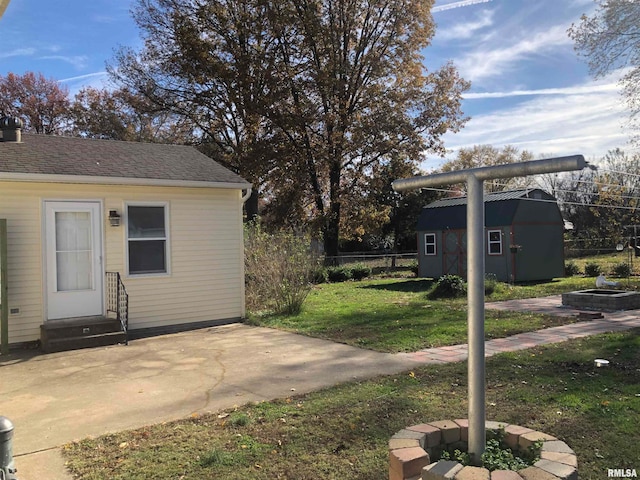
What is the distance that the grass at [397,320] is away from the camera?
7.51 meters

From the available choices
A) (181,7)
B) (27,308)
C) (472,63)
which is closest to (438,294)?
(472,63)

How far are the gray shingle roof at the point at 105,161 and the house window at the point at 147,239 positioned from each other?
677mm

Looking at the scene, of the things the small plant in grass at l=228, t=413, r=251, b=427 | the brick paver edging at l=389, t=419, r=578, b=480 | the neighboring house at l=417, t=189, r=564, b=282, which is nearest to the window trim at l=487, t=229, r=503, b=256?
the neighboring house at l=417, t=189, r=564, b=282

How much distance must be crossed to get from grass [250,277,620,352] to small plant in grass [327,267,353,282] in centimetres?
548

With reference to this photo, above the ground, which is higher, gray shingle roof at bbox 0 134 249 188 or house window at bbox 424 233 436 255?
gray shingle roof at bbox 0 134 249 188

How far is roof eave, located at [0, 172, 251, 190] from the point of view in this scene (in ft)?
24.7

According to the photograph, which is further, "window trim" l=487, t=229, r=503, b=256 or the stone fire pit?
"window trim" l=487, t=229, r=503, b=256

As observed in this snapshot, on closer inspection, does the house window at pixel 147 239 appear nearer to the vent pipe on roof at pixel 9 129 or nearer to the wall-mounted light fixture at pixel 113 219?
the wall-mounted light fixture at pixel 113 219

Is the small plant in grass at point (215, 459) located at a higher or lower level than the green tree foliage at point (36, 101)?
lower

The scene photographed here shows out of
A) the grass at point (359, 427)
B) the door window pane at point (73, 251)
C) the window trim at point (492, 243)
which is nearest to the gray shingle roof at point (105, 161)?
the door window pane at point (73, 251)

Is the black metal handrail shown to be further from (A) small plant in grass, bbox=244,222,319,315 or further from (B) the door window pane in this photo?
(A) small plant in grass, bbox=244,222,319,315

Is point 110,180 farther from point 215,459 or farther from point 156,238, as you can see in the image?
point 215,459

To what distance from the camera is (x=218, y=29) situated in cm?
2136

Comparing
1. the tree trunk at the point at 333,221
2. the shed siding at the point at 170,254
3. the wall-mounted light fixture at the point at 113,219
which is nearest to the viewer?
the shed siding at the point at 170,254
